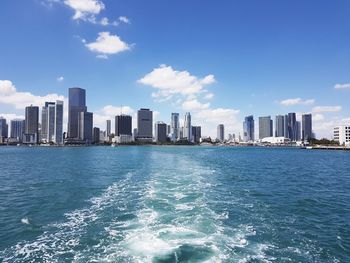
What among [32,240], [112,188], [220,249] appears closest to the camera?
[220,249]

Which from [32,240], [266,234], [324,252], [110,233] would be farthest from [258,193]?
[32,240]

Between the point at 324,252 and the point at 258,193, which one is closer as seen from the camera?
the point at 324,252

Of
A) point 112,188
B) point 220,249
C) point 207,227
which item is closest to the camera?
point 220,249

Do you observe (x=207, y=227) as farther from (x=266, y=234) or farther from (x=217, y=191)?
(x=217, y=191)

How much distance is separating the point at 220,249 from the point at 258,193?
18.6 meters

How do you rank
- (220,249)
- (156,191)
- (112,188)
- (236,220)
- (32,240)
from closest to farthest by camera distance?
(220,249) < (32,240) < (236,220) < (156,191) < (112,188)

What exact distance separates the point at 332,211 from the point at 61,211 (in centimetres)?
2350

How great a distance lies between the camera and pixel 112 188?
3556 centimetres

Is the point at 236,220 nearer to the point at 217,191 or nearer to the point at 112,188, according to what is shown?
the point at 217,191

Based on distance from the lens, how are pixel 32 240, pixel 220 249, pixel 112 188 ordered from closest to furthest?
1. pixel 220 249
2. pixel 32 240
3. pixel 112 188

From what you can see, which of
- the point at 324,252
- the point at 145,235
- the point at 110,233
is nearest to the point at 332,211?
the point at 324,252

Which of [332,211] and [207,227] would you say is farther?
[332,211]

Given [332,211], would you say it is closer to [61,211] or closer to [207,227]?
[207,227]

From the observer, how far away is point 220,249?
15.1 meters
